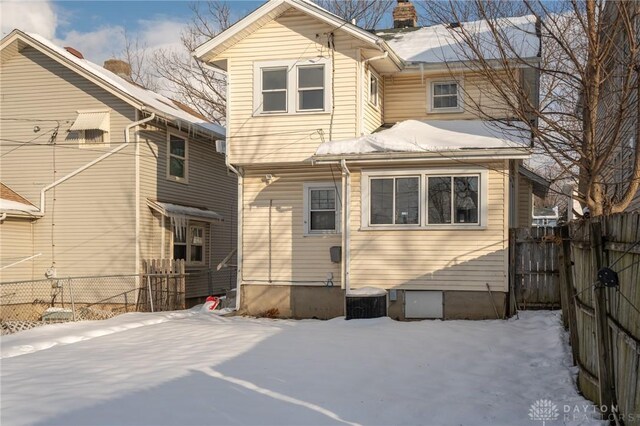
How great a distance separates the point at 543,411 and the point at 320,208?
9.16m

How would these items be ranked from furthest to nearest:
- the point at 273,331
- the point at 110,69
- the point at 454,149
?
the point at 110,69, the point at 454,149, the point at 273,331

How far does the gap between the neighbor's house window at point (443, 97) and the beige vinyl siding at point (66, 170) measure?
8736 mm

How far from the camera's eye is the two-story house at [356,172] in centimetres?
1321

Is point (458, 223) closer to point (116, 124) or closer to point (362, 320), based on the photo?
point (362, 320)

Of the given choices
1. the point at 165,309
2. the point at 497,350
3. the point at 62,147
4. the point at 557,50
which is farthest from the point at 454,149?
the point at 62,147

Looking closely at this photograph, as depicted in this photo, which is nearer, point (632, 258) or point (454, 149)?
point (632, 258)

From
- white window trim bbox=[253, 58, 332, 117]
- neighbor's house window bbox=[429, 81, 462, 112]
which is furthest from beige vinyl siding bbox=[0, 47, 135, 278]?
neighbor's house window bbox=[429, 81, 462, 112]

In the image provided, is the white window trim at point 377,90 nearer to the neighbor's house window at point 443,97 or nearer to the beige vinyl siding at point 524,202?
the neighbor's house window at point 443,97

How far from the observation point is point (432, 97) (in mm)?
16547

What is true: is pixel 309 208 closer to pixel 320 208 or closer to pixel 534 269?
pixel 320 208

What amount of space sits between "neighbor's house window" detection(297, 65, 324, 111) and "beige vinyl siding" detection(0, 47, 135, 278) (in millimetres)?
6066

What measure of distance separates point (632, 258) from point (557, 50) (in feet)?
18.0

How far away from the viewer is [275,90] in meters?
14.9

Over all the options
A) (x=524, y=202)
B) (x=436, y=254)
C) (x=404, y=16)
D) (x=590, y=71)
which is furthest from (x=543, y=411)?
(x=404, y=16)
